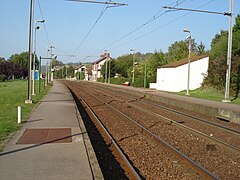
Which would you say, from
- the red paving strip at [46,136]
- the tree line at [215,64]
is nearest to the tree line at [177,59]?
the tree line at [215,64]

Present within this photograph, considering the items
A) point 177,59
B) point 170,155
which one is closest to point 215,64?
point 170,155

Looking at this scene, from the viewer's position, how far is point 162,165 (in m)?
7.81

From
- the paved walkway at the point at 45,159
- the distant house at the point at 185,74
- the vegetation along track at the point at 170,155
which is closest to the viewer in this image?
the paved walkway at the point at 45,159

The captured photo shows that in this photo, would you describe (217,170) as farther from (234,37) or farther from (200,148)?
(234,37)

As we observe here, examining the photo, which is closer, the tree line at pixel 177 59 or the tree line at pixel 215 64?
the tree line at pixel 215 64

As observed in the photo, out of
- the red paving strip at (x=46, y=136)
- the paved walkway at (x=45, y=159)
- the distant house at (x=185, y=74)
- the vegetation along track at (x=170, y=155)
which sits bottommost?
the vegetation along track at (x=170, y=155)

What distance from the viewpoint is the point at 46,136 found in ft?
32.0

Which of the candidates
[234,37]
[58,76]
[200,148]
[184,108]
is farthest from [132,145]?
[58,76]

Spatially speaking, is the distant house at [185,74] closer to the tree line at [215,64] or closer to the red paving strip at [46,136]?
the tree line at [215,64]

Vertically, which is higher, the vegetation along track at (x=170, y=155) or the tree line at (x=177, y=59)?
the tree line at (x=177, y=59)

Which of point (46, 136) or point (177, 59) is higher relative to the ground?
point (177, 59)

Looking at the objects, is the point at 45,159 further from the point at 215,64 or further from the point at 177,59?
the point at 177,59

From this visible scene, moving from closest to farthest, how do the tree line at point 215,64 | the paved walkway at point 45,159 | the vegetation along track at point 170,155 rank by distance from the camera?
the paved walkway at point 45,159
the vegetation along track at point 170,155
the tree line at point 215,64

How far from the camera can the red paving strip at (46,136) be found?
900 centimetres
